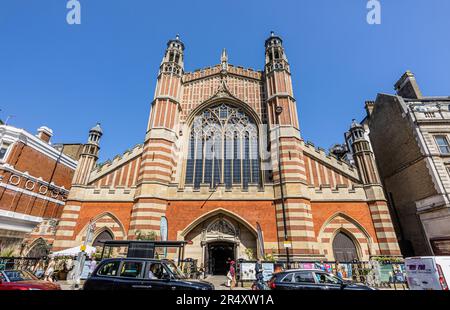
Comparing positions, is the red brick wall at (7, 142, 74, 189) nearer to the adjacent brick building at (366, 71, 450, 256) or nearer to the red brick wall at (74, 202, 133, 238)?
the red brick wall at (74, 202, 133, 238)

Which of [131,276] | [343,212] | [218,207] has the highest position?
[218,207]

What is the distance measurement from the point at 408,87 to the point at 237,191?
2583 centimetres

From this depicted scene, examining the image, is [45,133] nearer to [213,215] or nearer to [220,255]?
[213,215]

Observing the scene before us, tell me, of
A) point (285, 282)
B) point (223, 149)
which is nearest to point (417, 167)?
point (223, 149)

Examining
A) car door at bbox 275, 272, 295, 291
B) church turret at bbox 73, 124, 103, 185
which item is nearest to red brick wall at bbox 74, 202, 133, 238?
church turret at bbox 73, 124, 103, 185

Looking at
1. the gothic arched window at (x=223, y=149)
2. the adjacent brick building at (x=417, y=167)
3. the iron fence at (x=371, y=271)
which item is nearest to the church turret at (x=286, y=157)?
the iron fence at (x=371, y=271)

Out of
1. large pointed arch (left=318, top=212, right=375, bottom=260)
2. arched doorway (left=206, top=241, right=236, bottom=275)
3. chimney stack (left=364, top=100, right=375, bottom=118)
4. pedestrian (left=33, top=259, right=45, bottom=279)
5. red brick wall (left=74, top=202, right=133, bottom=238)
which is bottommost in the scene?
pedestrian (left=33, top=259, right=45, bottom=279)

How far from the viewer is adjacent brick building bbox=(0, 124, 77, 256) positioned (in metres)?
19.9

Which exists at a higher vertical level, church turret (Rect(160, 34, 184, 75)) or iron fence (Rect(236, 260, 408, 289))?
church turret (Rect(160, 34, 184, 75))

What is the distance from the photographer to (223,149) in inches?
848

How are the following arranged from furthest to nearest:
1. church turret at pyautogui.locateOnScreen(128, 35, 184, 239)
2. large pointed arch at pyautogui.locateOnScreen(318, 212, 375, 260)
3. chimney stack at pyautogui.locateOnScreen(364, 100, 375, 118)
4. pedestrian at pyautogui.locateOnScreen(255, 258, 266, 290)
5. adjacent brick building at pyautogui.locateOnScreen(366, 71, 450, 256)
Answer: chimney stack at pyautogui.locateOnScreen(364, 100, 375, 118), adjacent brick building at pyautogui.locateOnScreen(366, 71, 450, 256), church turret at pyautogui.locateOnScreen(128, 35, 184, 239), large pointed arch at pyautogui.locateOnScreen(318, 212, 375, 260), pedestrian at pyautogui.locateOnScreen(255, 258, 266, 290)

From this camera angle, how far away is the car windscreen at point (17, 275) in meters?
7.92

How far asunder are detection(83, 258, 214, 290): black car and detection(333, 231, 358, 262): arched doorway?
44.3 ft

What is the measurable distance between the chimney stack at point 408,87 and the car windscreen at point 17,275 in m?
35.7
